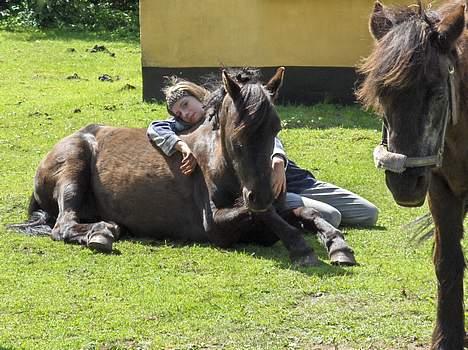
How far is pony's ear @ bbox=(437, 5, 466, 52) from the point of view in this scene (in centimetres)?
482

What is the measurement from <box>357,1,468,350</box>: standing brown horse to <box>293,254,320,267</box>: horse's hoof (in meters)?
2.21

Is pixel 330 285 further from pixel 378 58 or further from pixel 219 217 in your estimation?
pixel 378 58

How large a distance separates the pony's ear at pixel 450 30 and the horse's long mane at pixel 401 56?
48 millimetres

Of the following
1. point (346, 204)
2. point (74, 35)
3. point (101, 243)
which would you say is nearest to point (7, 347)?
point (101, 243)

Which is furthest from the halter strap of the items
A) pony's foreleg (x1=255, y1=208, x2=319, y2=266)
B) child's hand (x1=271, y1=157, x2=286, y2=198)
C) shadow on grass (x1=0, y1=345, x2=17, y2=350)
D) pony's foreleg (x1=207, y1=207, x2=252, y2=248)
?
pony's foreleg (x1=207, y1=207, x2=252, y2=248)

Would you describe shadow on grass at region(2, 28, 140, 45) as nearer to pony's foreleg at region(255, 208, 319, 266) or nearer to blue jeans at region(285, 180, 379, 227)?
blue jeans at region(285, 180, 379, 227)

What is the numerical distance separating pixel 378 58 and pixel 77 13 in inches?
823

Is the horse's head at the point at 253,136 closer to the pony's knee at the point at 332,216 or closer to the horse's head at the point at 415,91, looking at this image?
the pony's knee at the point at 332,216

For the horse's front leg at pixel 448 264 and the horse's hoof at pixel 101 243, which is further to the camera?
the horse's hoof at pixel 101 243

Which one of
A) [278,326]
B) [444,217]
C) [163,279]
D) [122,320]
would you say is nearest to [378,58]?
[444,217]

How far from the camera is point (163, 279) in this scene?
7.04 m

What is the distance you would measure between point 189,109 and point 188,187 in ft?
2.40

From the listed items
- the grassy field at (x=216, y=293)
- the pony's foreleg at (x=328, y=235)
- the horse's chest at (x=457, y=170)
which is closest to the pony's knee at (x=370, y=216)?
the grassy field at (x=216, y=293)

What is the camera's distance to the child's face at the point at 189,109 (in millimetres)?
8484
